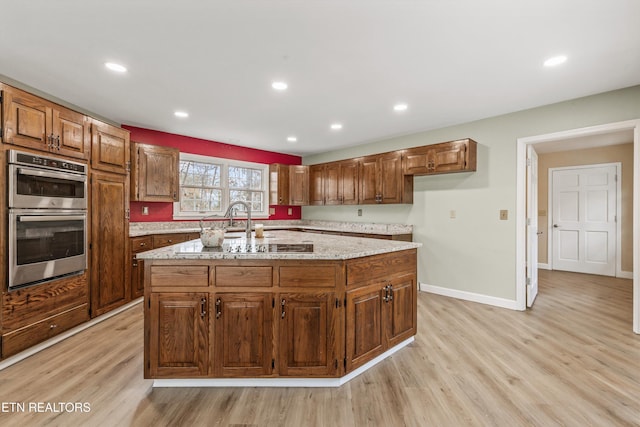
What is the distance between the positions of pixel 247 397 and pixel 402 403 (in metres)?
1.01

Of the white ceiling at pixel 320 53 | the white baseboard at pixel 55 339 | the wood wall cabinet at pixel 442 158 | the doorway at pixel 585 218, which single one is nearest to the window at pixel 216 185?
the white ceiling at pixel 320 53

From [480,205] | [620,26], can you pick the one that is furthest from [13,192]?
[480,205]

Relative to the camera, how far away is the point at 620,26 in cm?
201

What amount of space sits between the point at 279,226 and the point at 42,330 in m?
3.98

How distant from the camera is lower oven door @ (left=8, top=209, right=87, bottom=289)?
2.40m

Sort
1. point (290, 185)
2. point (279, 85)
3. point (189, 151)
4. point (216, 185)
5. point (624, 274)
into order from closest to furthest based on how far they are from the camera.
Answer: point (279, 85)
point (189, 151)
point (624, 274)
point (216, 185)
point (290, 185)

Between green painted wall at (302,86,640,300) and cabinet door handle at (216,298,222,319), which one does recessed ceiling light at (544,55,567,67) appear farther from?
cabinet door handle at (216,298,222,319)

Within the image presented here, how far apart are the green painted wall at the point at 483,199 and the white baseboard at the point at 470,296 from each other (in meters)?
0.05

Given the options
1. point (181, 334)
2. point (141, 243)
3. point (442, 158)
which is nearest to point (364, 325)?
point (181, 334)

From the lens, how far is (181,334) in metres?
2.02

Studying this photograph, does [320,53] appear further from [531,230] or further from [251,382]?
[531,230]

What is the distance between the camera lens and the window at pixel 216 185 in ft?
16.6

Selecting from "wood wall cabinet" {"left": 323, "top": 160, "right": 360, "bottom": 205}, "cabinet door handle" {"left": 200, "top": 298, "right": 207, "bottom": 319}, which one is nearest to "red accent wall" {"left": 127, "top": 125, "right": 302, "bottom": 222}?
"wood wall cabinet" {"left": 323, "top": 160, "right": 360, "bottom": 205}

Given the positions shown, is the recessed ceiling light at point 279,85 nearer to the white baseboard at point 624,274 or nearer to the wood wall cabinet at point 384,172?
the wood wall cabinet at point 384,172
